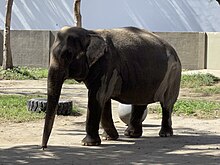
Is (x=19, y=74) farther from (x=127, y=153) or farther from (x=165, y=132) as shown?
(x=127, y=153)

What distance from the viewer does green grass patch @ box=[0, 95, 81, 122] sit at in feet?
40.6

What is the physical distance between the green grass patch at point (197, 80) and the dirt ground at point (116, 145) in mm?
8264

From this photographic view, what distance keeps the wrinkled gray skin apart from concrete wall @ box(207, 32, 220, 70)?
1608 cm

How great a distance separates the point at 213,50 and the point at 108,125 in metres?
17.3

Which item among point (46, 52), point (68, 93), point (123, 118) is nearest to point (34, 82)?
point (68, 93)

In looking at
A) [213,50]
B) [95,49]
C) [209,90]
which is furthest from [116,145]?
[213,50]

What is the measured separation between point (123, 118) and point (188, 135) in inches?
52.4

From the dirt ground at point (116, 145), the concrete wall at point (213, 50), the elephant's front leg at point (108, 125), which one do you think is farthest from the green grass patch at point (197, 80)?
the elephant's front leg at point (108, 125)

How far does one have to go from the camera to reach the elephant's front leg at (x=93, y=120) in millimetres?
9281

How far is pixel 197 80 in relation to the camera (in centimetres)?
2203

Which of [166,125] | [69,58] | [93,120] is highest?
[69,58]

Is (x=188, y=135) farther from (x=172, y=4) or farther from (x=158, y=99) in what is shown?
(x=172, y=4)

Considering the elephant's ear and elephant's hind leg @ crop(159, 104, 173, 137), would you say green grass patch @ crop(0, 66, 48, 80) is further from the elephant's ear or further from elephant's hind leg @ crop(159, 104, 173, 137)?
the elephant's ear

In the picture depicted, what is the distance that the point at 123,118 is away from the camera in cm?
1155
